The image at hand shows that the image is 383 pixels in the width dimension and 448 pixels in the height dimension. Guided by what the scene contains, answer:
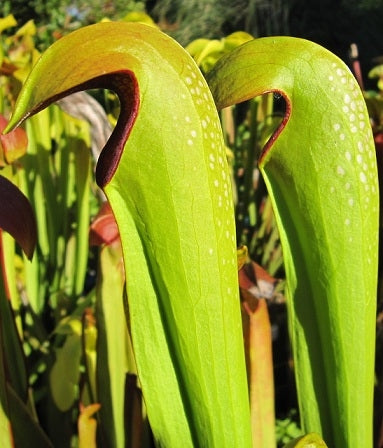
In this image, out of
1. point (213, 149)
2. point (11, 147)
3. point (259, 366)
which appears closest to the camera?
point (213, 149)

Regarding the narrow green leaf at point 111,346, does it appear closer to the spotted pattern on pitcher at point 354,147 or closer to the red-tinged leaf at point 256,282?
the red-tinged leaf at point 256,282

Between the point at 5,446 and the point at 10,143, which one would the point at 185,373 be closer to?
the point at 5,446

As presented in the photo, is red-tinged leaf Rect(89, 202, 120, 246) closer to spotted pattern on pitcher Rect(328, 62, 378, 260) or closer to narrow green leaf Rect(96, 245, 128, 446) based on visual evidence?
narrow green leaf Rect(96, 245, 128, 446)

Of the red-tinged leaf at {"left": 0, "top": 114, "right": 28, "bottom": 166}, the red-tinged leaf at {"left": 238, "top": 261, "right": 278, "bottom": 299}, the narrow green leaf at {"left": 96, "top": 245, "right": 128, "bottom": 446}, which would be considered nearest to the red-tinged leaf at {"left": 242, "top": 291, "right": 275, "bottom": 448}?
the red-tinged leaf at {"left": 238, "top": 261, "right": 278, "bottom": 299}

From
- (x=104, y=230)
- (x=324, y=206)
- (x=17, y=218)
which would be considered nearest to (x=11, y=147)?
(x=104, y=230)

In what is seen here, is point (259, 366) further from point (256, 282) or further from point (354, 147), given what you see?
point (354, 147)
